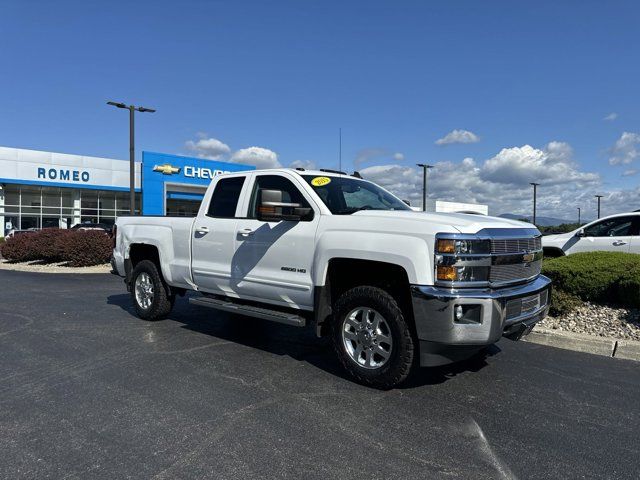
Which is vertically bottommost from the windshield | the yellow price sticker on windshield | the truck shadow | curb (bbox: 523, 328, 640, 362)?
the truck shadow

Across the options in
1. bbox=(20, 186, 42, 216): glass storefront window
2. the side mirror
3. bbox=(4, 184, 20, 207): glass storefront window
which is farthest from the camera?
bbox=(20, 186, 42, 216): glass storefront window

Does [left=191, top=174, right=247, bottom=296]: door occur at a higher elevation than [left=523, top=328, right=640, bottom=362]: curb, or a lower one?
higher

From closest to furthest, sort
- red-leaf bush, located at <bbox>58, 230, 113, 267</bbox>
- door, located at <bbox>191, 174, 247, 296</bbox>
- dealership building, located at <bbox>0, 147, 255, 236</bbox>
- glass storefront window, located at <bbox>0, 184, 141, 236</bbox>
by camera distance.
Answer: door, located at <bbox>191, 174, 247, 296</bbox> → red-leaf bush, located at <bbox>58, 230, 113, 267</bbox> → dealership building, located at <bbox>0, 147, 255, 236</bbox> → glass storefront window, located at <bbox>0, 184, 141, 236</bbox>

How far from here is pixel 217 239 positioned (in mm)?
6148

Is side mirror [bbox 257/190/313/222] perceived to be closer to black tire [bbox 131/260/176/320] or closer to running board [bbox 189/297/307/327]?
running board [bbox 189/297/307/327]

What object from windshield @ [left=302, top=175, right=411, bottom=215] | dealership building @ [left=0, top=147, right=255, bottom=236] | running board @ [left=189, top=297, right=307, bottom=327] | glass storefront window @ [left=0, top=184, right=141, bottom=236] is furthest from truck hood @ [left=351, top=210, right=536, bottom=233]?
glass storefront window @ [left=0, top=184, right=141, bottom=236]

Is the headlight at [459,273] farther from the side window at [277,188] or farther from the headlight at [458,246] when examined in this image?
the side window at [277,188]

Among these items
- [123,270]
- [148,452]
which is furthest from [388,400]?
[123,270]

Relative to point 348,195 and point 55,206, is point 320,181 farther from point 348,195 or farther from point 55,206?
point 55,206

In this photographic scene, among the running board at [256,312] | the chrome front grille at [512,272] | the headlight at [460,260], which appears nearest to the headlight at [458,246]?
the headlight at [460,260]

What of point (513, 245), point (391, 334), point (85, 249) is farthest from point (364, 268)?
point (85, 249)

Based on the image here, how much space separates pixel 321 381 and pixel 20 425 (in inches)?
98.1

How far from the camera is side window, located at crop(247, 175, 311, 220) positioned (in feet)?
18.0

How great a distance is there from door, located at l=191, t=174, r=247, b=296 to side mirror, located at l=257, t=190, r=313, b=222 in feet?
3.70
